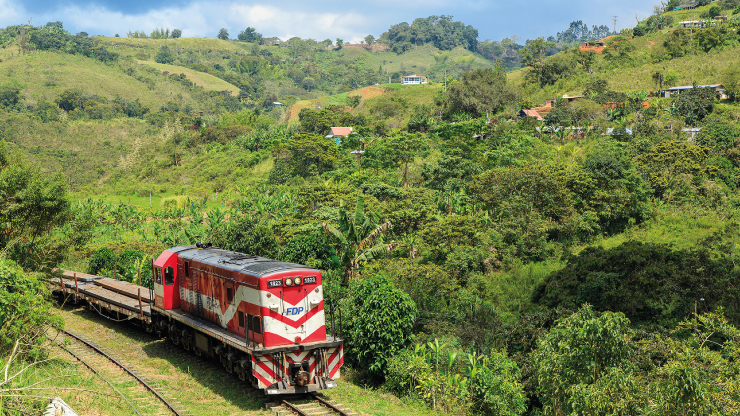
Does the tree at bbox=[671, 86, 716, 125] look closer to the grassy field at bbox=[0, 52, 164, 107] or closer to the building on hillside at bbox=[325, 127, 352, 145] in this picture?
the building on hillside at bbox=[325, 127, 352, 145]

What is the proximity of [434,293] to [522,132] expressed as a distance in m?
30.1

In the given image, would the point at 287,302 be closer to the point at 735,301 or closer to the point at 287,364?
the point at 287,364

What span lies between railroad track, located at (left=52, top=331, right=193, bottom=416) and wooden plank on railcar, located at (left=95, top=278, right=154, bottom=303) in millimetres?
2241

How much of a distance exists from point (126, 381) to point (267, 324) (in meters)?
4.20

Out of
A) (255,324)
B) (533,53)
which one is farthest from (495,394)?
(533,53)

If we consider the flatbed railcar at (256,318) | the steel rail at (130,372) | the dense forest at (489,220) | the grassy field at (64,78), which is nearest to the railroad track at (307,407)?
the flatbed railcar at (256,318)

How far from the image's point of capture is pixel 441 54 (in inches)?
7603

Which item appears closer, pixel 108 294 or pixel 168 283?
pixel 168 283

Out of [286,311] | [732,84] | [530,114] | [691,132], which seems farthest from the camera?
[530,114]

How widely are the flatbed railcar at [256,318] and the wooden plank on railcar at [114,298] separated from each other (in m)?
2.33

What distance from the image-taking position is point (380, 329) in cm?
1559

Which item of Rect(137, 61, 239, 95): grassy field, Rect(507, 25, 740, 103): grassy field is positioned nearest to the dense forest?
Rect(507, 25, 740, 103): grassy field

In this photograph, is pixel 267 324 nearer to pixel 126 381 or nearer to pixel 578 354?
pixel 126 381

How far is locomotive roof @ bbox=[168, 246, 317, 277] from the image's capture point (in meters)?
13.0
